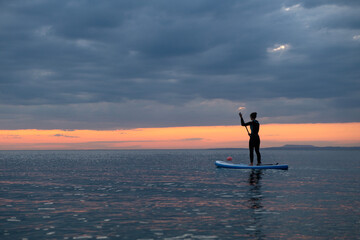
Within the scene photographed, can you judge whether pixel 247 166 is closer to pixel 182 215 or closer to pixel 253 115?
pixel 253 115

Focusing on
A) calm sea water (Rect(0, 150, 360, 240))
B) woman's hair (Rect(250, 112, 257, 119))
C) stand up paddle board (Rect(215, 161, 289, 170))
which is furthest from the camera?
stand up paddle board (Rect(215, 161, 289, 170))

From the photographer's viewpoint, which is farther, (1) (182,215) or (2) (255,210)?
(2) (255,210)

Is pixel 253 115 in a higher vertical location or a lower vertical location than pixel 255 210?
higher

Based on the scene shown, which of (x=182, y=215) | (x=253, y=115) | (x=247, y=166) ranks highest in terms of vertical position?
(x=253, y=115)

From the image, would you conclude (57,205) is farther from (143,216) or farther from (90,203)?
(143,216)

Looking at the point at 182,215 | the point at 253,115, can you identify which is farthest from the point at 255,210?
the point at 253,115

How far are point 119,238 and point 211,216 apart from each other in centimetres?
448

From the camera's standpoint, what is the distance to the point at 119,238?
11.2 m

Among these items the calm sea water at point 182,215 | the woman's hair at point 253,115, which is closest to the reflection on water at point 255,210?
the calm sea water at point 182,215

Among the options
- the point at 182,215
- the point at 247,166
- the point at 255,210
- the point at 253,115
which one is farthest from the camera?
the point at 247,166

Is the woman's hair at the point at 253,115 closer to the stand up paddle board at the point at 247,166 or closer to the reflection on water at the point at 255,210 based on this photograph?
the stand up paddle board at the point at 247,166

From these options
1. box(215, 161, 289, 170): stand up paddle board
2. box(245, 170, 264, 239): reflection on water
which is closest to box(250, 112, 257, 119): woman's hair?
box(215, 161, 289, 170): stand up paddle board

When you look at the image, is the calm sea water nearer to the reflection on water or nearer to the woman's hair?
the reflection on water

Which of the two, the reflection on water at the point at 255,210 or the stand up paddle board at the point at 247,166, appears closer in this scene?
the reflection on water at the point at 255,210
